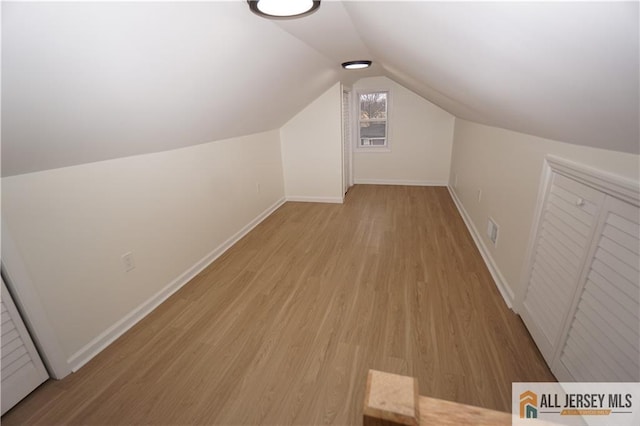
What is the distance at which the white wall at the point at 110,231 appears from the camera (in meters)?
1.52

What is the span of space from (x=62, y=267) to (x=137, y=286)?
552 mm

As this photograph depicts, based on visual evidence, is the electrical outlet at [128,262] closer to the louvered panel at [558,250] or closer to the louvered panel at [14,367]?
the louvered panel at [14,367]

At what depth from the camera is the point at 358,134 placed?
223 inches

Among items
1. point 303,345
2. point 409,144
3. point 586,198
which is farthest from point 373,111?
point 303,345

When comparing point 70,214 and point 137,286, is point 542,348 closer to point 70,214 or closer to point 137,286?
point 137,286

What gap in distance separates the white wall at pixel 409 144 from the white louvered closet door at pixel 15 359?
522 centimetres

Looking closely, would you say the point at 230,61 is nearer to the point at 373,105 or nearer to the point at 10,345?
the point at 10,345

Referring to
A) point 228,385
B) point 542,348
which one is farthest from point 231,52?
point 542,348

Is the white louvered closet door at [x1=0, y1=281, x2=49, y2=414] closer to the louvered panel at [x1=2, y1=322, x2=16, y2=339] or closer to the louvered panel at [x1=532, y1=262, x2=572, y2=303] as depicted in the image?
the louvered panel at [x1=2, y1=322, x2=16, y2=339]

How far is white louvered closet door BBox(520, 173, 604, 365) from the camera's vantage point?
4.47 feet

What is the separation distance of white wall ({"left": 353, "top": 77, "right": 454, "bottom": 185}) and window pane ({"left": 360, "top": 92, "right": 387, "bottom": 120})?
0.18 metres

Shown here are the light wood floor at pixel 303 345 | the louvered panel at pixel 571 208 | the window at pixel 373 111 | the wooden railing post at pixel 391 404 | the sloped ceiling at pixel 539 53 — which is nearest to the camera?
the wooden railing post at pixel 391 404

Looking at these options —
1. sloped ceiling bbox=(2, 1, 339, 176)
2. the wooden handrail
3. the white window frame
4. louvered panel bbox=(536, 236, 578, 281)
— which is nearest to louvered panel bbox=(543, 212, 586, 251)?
louvered panel bbox=(536, 236, 578, 281)

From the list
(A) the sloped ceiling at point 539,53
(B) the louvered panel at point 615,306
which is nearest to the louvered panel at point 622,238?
(B) the louvered panel at point 615,306
